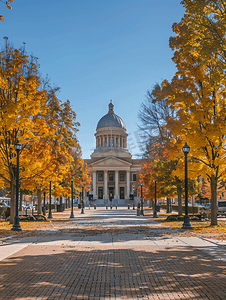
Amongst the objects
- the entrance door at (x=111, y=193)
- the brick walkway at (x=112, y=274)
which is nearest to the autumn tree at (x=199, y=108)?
the brick walkway at (x=112, y=274)

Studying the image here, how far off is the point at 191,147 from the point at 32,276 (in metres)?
13.9

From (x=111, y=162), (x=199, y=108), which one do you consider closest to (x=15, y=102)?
(x=199, y=108)

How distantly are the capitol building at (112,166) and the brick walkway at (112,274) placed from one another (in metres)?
86.5

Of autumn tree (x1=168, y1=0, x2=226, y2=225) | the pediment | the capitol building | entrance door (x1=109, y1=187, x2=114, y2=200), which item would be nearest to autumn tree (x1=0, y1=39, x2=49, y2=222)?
autumn tree (x1=168, y1=0, x2=226, y2=225)

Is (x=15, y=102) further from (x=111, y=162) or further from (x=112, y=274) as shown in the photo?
(x=111, y=162)

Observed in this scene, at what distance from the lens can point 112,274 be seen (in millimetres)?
7828

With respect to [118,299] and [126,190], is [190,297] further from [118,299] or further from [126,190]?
[126,190]

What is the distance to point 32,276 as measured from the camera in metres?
7.67

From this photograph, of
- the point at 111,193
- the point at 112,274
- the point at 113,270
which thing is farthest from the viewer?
the point at 111,193

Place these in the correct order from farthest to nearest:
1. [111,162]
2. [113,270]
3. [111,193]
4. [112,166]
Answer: [111,193] → [112,166] → [111,162] → [113,270]

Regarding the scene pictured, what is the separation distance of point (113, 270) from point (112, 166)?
10008 centimetres

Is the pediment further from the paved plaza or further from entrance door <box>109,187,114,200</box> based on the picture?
the paved plaza

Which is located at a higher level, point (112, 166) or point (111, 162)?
point (111, 162)

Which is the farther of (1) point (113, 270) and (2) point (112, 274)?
(1) point (113, 270)
